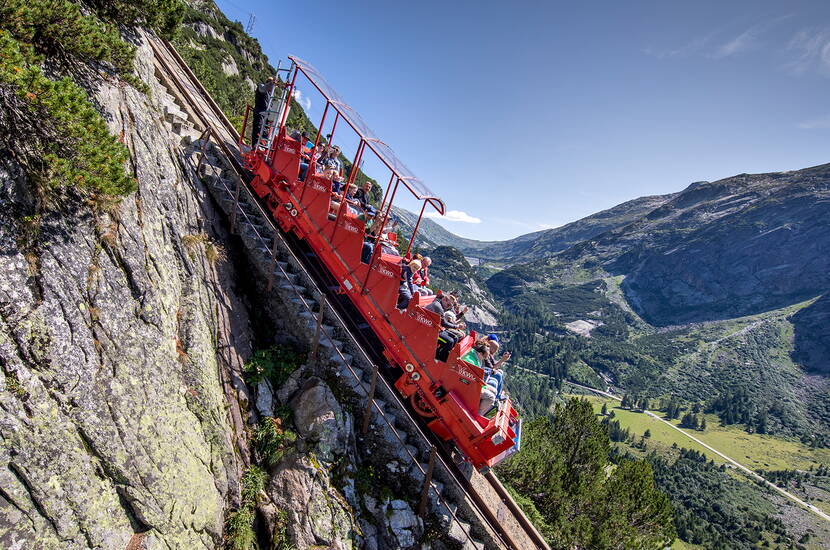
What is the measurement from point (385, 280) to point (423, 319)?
4.89ft

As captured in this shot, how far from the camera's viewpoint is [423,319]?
412 inches

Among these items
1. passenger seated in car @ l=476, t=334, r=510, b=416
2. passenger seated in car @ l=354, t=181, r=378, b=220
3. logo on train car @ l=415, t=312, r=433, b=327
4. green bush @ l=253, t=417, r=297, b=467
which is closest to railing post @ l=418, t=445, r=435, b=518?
passenger seated in car @ l=476, t=334, r=510, b=416

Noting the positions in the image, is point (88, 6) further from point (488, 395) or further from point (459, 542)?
point (459, 542)

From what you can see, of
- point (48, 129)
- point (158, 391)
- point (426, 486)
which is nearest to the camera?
point (48, 129)

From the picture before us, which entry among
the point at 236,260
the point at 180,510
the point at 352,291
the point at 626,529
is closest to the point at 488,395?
the point at 352,291

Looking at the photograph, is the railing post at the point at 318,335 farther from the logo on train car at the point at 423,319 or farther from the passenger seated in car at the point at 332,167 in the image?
the passenger seated in car at the point at 332,167

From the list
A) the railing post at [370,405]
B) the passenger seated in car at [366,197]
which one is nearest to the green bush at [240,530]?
the railing post at [370,405]

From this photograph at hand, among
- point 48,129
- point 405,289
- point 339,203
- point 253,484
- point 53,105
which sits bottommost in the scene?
point 253,484

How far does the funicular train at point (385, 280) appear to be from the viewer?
10.1 metres

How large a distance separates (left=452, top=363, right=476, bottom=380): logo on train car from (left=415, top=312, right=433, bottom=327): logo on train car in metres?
1.20

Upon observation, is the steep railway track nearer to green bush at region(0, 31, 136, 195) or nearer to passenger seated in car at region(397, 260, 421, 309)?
passenger seated in car at region(397, 260, 421, 309)

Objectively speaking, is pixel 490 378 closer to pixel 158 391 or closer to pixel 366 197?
pixel 366 197

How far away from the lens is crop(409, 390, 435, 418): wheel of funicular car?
35.0 ft

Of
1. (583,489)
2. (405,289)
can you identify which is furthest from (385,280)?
(583,489)
